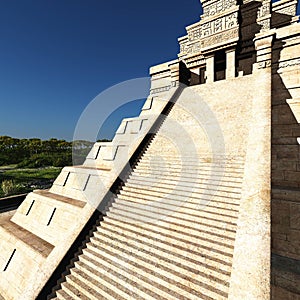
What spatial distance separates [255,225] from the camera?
3.81 metres

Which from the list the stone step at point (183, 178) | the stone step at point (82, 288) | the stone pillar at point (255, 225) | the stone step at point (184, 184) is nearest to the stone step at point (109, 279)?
the stone step at point (82, 288)

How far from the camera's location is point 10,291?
21.9 ft

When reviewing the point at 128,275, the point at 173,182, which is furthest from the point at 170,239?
the point at 173,182

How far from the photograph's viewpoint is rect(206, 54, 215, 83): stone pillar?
15100mm

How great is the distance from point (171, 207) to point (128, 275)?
2238mm

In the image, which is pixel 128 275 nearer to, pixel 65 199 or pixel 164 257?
pixel 164 257

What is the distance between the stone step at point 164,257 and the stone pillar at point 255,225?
2.47 ft

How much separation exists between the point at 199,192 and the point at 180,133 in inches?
177

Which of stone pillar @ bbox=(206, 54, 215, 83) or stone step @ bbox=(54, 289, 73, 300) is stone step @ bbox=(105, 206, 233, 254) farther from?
stone pillar @ bbox=(206, 54, 215, 83)

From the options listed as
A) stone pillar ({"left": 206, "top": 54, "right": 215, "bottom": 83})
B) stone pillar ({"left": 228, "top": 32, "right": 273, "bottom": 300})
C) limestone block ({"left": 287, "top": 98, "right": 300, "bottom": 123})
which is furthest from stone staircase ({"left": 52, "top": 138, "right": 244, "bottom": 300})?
stone pillar ({"left": 206, "top": 54, "right": 215, "bottom": 83})

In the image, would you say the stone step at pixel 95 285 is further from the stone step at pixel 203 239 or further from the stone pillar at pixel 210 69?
the stone pillar at pixel 210 69

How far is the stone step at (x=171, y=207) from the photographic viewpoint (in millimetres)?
5216

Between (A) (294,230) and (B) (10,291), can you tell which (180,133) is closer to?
(A) (294,230)

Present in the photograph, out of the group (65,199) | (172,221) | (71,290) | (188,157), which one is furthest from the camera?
(65,199)
